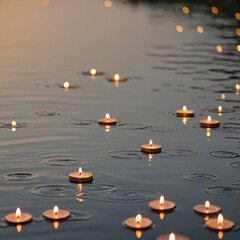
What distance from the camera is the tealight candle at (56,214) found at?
726 cm

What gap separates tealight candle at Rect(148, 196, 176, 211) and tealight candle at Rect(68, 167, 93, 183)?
1027 mm

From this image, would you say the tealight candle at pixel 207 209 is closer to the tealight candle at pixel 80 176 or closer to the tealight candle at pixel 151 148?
the tealight candle at pixel 80 176

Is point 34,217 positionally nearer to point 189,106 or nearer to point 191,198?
point 191,198

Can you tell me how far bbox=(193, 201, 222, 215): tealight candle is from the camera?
→ 752cm

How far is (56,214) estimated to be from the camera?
7277 millimetres

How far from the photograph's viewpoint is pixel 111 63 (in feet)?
57.5

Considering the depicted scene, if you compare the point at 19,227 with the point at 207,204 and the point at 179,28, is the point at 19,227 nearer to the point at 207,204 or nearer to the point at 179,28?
the point at 207,204

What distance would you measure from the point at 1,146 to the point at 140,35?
13178mm

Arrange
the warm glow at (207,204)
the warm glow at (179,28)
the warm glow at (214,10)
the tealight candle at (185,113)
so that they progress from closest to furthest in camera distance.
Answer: the warm glow at (207,204) → the tealight candle at (185,113) → the warm glow at (179,28) → the warm glow at (214,10)

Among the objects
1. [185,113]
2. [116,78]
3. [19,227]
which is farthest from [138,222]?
[116,78]

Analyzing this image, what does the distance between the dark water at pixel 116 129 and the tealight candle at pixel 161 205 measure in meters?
0.07

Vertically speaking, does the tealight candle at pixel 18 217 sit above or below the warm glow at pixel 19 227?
above

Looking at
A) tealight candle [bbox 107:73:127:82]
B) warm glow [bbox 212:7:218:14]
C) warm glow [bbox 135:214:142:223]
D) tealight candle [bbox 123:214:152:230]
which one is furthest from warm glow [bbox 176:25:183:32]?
warm glow [bbox 135:214:142:223]

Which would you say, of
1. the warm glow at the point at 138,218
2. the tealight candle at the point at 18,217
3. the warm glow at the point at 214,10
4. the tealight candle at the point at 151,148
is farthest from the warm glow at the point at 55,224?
the warm glow at the point at 214,10
